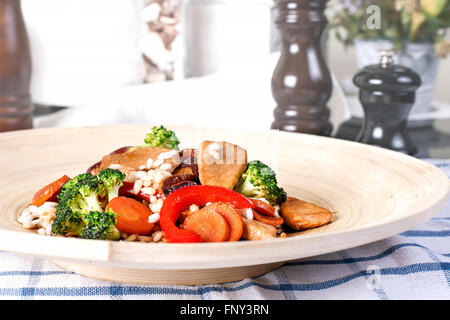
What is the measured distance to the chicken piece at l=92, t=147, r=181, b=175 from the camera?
135cm

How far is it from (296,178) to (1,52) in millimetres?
1238

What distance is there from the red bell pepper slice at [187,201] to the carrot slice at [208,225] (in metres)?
0.02

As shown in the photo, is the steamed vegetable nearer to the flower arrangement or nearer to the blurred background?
the blurred background

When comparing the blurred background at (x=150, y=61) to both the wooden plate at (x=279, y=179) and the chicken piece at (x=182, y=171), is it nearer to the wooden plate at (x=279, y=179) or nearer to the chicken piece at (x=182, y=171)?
the wooden plate at (x=279, y=179)

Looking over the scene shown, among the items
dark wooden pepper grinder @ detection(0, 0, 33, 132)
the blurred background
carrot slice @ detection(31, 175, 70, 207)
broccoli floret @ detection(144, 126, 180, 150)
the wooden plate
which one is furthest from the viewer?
the blurred background

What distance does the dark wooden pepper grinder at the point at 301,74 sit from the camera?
6.73 ft

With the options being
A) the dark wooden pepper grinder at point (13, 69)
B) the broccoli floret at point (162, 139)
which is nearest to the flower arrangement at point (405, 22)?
the dark wooden pepper grinder at point (13, 69)

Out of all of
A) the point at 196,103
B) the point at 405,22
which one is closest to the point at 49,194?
the point at 196,103

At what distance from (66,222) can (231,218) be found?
34 centimetres

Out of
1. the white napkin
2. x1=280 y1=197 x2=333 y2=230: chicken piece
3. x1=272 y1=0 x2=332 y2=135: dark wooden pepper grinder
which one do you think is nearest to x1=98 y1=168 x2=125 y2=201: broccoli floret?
x1=280 y1=197 x2=333 y2=230: chicken piece

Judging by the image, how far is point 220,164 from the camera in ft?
4.34

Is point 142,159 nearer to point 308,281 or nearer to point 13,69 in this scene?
point 308,281

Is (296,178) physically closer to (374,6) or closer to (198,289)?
(198,289)

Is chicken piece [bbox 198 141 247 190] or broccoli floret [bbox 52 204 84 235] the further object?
chicken piece [bbox 198 141 247 190]
